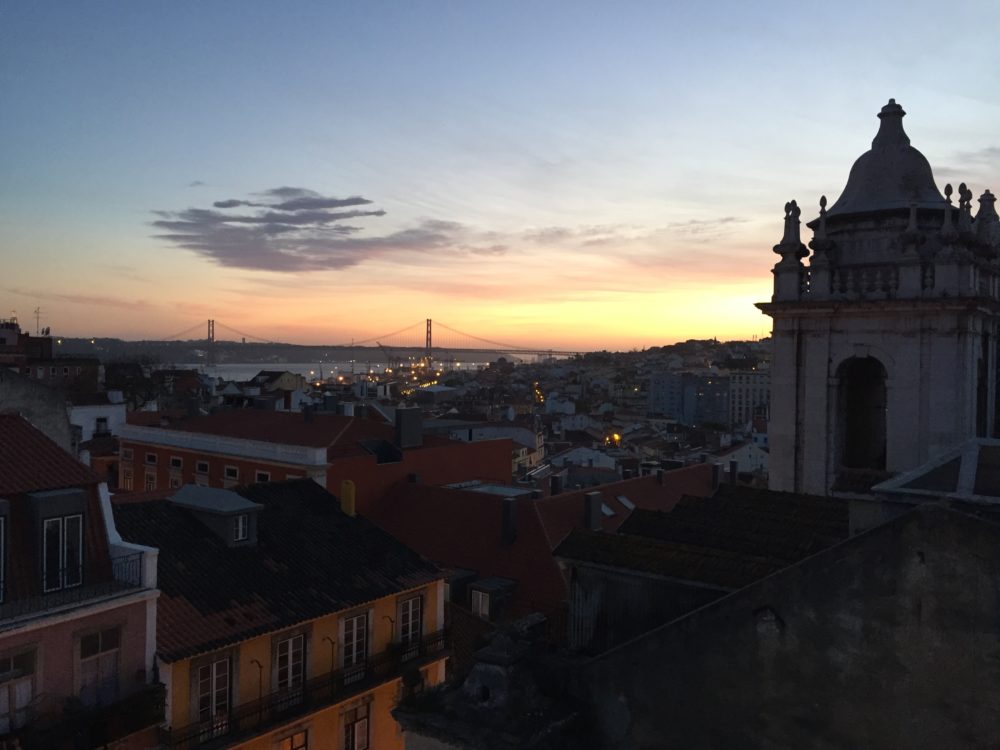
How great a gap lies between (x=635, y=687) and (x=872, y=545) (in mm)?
1987

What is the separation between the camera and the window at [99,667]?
1342cm

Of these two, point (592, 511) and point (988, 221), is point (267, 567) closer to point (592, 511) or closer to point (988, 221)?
point (592, 511)

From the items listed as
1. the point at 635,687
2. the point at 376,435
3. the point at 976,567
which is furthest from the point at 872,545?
the point at 376,435

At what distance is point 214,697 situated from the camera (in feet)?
49.9

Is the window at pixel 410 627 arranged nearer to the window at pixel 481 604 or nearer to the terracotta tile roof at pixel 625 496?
the window at pixel 481 604

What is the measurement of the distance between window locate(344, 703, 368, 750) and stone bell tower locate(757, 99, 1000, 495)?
10129 millimetres

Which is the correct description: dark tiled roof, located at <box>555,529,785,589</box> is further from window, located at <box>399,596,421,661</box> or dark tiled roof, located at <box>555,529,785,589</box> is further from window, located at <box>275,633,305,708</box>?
window, located at <box>399,596,421,661</box>

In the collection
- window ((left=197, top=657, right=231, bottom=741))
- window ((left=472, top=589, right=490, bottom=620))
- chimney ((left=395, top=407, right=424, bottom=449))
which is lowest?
window ((left=472, top=589, right=490, bottom=620))

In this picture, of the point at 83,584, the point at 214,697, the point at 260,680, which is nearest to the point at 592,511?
the point at 260,680

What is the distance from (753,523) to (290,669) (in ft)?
34.8

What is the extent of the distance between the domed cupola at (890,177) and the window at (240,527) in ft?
42.5

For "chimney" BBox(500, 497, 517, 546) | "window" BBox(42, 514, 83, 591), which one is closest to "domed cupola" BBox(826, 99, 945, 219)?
"window" BBox(42, 514, 83, 591)

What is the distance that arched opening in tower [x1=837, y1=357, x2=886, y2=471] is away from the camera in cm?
1248

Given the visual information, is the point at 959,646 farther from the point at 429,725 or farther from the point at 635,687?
the point at 429,725
